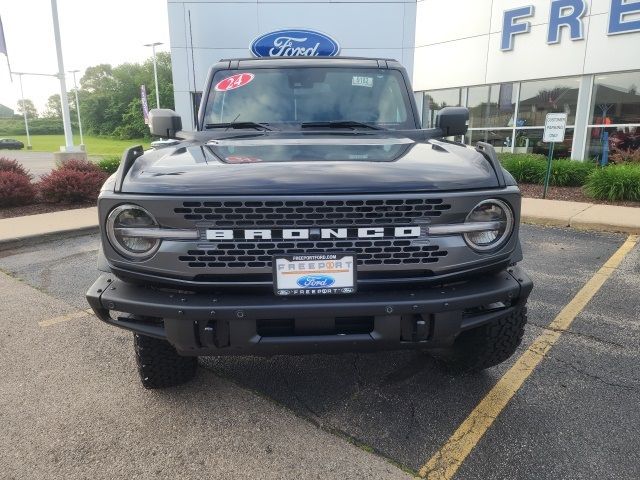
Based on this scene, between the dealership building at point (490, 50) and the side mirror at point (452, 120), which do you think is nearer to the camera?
the side mirror at point (452, 120)

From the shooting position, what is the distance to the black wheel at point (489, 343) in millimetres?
2590

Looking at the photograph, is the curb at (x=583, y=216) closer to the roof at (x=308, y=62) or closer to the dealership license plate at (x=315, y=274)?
the roof at (x=308, y=62)

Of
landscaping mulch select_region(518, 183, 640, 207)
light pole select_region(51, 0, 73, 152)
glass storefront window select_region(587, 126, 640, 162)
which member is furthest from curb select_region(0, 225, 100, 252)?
glass storefront window select_region(587, 126, 640, 162)

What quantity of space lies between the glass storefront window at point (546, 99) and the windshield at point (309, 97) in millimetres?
12061

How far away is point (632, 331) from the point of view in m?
3.57

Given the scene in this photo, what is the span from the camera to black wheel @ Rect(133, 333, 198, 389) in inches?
101

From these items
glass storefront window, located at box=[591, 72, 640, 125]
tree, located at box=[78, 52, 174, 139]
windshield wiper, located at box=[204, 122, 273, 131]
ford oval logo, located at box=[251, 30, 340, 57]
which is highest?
tree, located at box=[78, 52, 174, 139]

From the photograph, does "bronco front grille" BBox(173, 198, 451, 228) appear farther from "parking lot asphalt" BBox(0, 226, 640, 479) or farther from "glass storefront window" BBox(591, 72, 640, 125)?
"glass storefront window" BBox(591, 72, 640, 125)

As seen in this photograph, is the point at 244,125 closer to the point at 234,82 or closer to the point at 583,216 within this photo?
the point at 234,82

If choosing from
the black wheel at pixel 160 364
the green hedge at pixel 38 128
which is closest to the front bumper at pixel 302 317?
the black wheel at pixel 160 364

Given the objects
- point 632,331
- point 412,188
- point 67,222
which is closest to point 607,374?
point 632,331

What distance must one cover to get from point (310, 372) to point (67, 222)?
20.5 feet

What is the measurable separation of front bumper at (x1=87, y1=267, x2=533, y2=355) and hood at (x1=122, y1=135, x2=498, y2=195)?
1.51 ft

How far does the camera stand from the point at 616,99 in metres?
12.6
